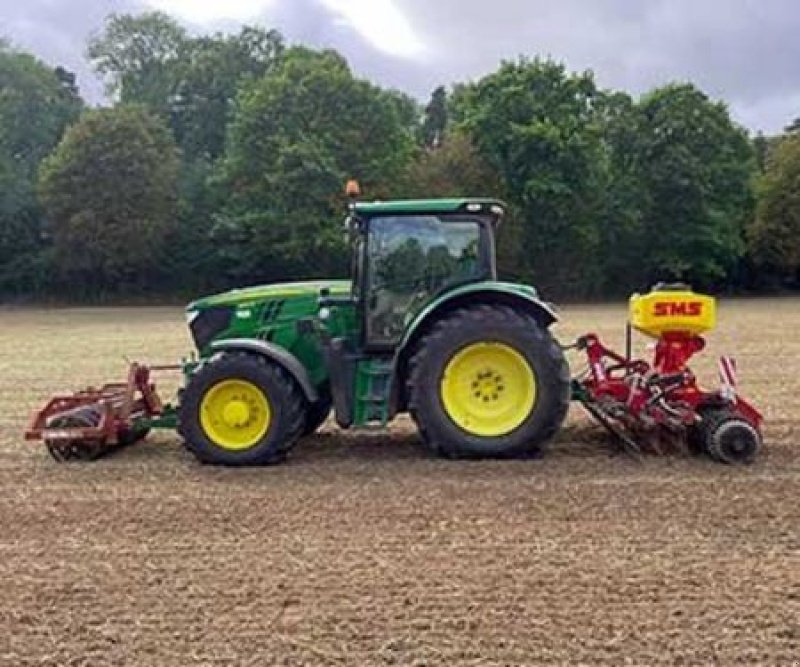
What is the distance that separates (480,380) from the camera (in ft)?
27.2

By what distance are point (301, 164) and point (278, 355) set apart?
34974mm

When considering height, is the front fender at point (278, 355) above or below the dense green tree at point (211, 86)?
below

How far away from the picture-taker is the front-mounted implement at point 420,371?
26.7ft

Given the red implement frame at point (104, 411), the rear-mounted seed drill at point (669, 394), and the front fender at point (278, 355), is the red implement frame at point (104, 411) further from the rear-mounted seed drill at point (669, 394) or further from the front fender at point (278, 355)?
the rear-mounted seed drill at point (669, 394)

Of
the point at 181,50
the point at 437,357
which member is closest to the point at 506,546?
the point at 437,357

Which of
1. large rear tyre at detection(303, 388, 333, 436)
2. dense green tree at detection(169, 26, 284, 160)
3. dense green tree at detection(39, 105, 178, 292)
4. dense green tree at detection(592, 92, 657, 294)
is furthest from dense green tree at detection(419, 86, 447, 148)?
large rear tyre at detection(303, 388, 333, 436)

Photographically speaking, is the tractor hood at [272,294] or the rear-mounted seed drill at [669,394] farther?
the tractor hood at [272,294]

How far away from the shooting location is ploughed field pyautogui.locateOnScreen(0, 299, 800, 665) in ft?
14.7

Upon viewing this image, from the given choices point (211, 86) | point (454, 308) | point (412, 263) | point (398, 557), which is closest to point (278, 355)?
point (412, 263)

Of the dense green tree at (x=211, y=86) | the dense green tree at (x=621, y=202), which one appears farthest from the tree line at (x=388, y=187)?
the dense green tree at (x=211, y=86)

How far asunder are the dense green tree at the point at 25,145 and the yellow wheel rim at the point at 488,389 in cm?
3989

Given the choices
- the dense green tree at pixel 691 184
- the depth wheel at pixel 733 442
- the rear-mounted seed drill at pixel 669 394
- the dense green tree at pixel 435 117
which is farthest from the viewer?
the dense green tree at pixel 435 117

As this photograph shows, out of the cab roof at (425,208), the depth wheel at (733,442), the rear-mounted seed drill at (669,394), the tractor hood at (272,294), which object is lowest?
the depth wheel at (733,442)

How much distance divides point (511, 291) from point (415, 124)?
52827 mm
